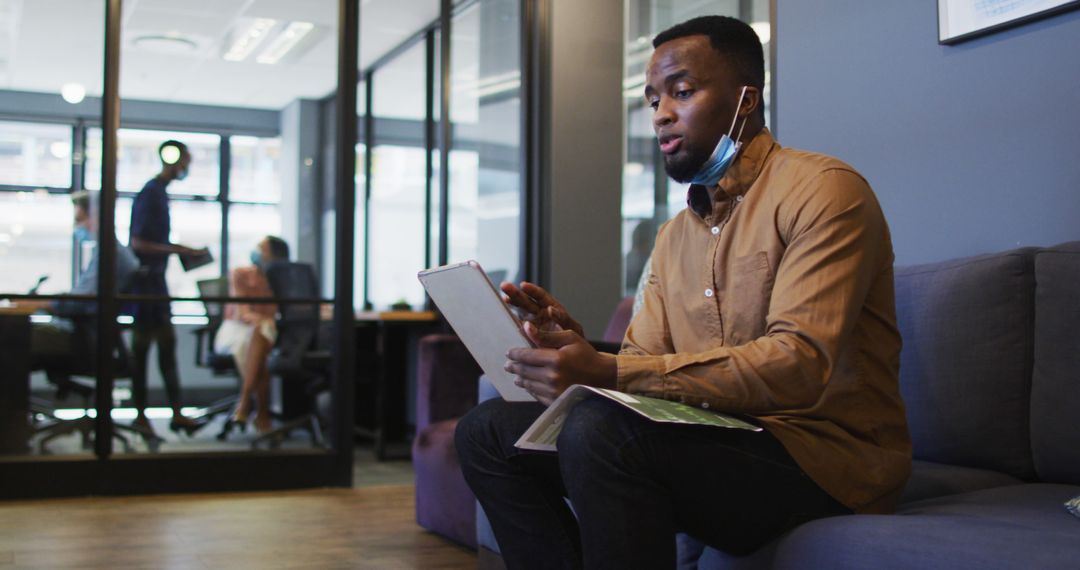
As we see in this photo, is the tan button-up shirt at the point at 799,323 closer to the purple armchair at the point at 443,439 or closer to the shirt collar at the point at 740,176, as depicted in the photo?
the shirt collar at the point at 740,176

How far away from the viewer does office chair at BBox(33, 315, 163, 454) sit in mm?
4145

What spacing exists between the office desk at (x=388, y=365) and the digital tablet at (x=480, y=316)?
13.0 feet

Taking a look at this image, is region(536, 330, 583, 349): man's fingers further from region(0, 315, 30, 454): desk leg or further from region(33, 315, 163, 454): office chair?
region(0, 315, 30, 454): desk leg

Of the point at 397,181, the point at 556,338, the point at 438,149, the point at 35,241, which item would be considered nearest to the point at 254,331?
the point at 35,241

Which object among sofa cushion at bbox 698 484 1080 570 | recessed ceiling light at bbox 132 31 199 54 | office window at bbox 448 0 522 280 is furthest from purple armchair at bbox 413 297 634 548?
recessed ceiling light at bbox 132 31 199 54

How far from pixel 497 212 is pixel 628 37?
3.54ft

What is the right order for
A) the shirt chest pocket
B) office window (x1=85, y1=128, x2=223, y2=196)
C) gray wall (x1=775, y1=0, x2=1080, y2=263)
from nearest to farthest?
1. the shirt chest pocket
2. gray wall (x1=775, y1=0, x2=1080, y2=263)
3. office window (x1=85, y1=128, x2=223, y2=196)

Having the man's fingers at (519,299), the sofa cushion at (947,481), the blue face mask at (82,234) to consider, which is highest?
the blue face mask at (82,234)

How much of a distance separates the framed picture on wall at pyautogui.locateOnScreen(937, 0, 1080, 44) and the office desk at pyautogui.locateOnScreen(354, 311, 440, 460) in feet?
11.8

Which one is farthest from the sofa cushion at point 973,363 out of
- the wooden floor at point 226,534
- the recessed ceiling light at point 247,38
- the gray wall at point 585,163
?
the recessed ceiling light at point 247,38

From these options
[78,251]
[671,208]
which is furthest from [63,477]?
[671,208]

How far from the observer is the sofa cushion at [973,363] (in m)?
1.99

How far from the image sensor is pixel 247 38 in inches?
183

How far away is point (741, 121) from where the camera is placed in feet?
5.93
